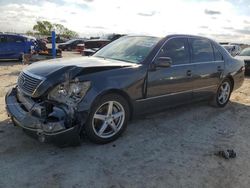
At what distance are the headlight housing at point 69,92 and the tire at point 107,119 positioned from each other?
0.27 metres

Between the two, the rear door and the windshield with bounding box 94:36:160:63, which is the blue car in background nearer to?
the windshield with bounding box 94:36:160:63

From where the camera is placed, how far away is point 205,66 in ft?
20.5

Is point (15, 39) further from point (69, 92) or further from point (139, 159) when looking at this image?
point (139, 159)

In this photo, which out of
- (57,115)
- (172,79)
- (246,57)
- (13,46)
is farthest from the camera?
(13,46)

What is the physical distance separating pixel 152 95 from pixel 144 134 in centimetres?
66

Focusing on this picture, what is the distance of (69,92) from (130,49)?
5.94 ft

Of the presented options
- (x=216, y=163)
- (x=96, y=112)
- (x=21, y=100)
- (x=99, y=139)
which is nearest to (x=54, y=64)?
(x=21, y=100)

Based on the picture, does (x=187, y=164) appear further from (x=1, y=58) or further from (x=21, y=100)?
(x=1, y=58)

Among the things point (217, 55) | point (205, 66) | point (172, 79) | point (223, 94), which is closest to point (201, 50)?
point (205, 66)

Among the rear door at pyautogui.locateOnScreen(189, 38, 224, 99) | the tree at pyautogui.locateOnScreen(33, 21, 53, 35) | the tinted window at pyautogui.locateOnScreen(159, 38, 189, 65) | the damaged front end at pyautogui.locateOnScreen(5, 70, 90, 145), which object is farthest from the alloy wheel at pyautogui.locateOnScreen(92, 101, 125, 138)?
the tree at pyautogui.locateOnScreen(33, 21, 53, 35)

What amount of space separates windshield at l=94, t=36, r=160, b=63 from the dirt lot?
4.01ft

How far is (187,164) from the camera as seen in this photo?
4102 millimetres

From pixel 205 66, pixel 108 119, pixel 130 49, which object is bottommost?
pixel 108 119

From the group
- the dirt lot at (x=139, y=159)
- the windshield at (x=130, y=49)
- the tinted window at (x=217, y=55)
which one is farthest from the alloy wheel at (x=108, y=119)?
the tinted window at (x=217, y=55)
